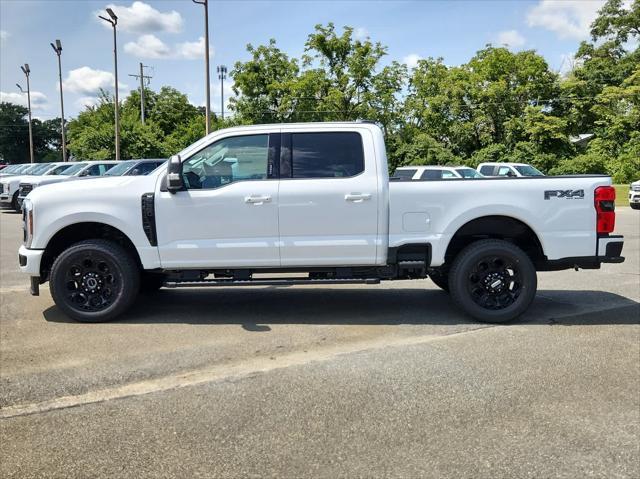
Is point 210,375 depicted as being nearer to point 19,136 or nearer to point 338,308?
point 338,308

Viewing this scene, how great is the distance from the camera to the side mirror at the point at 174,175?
5.89 m

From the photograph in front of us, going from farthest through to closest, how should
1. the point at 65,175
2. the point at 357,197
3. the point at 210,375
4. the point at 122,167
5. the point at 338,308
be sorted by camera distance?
the point at 65,175 < the point at 122,167 < the point at 338,308 < the point at 357,197 < the point at 210,375

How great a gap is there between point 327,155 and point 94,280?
2775 millimetres

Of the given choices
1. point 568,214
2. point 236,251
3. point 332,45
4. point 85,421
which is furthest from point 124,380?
point 332,45

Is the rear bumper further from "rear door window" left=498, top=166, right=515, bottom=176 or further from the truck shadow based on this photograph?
"rear door window" left=498, top=166, right=515, bottom=176

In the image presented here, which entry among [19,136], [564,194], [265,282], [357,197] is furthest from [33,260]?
[19,136]

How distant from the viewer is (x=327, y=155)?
6199mm

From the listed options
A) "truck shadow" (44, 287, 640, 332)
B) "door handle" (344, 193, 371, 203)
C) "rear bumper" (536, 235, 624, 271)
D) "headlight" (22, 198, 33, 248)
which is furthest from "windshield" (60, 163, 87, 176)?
"rear bumper" (536, 235, 624, 271)

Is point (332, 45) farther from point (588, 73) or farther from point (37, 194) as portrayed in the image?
point (37, 194)

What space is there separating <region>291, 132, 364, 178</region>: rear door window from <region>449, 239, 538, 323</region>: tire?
4.91 ft

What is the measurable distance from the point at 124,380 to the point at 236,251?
195 centimetres

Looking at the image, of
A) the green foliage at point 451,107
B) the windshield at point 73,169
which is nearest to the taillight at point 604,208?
the windshield at point 73,169

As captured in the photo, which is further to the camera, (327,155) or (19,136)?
(19,136)

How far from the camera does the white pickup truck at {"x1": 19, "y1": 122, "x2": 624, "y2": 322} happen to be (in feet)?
19.8
